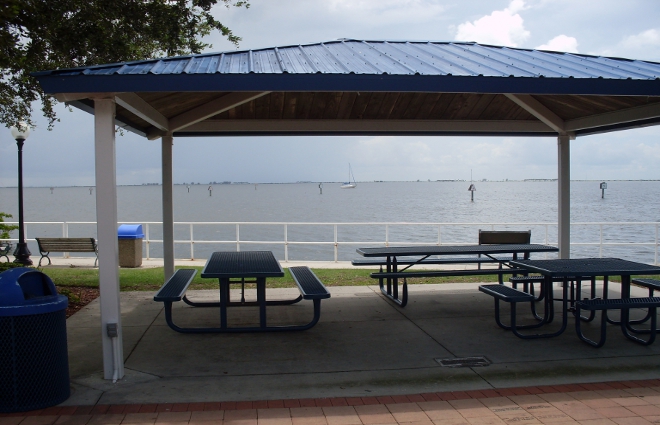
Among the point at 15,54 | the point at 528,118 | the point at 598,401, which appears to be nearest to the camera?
the point at 598,401

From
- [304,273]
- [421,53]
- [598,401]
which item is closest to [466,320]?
[304,273]

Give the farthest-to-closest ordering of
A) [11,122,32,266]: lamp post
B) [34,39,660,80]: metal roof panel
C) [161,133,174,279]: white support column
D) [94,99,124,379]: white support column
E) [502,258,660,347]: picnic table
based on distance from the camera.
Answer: [11,122,32,266]: lamp post, [161,133,174,279]: white support column, [502,258,660,347]: picnic table, [34,39,660,80]: metal roof panel, [94,99,124,379]: white support column

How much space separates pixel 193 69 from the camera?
529 centimetres

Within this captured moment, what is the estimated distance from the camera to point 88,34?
9344 millimetres

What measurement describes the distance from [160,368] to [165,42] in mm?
7134

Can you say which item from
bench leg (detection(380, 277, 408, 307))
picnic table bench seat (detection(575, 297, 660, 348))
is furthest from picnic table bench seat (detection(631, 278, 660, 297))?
bench leg (detection(380, 277, 408, 307))

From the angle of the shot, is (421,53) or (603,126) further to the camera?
(603,126)

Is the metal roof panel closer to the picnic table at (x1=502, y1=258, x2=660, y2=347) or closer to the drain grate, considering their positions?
the picnic table at (x1=502, y1=258, x2=660, y2=347)

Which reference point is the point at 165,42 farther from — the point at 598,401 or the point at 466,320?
the point at 598,401

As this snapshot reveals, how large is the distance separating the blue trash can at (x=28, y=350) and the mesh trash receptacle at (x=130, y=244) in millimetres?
8223

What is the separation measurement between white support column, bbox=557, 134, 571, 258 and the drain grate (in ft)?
13.5

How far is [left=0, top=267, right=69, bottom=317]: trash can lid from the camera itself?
4.40 metres

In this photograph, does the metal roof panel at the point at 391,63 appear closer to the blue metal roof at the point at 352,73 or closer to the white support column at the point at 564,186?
the blue metal roof at the point at 352,73

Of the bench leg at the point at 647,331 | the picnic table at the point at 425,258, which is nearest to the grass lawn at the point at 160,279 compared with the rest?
the picnic table at the point at 425,258
